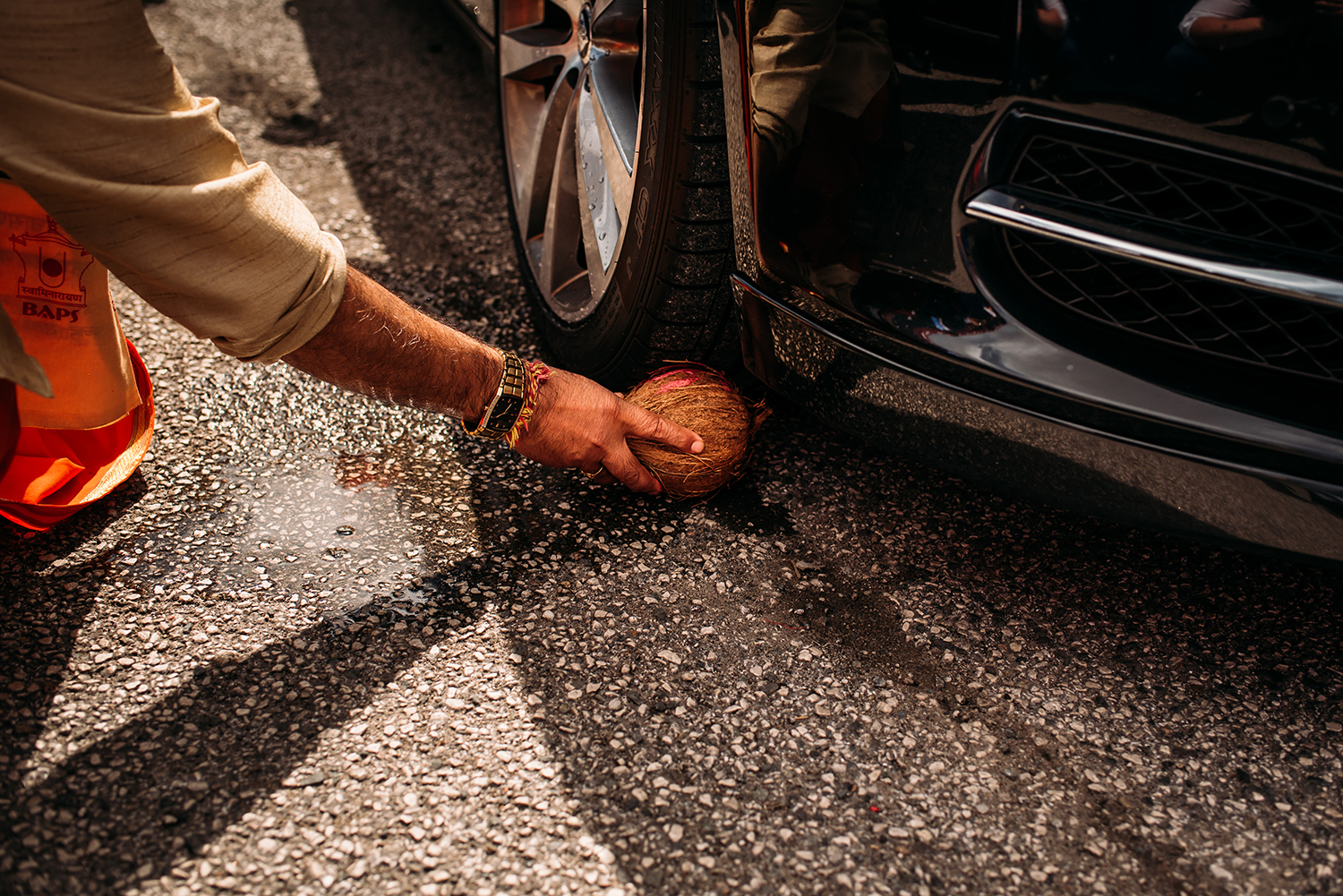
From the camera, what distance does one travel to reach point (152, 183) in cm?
110

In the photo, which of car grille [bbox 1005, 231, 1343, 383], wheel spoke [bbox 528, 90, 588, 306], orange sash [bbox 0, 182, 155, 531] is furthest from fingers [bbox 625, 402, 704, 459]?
orange sash [bbox 0, 182, 155, 531]

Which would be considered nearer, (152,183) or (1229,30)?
(1229,30)

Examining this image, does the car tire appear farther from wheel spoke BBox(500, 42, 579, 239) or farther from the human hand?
the human hand

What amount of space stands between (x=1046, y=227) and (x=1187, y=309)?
0.20 meters

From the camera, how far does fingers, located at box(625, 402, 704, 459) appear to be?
1.52 meters

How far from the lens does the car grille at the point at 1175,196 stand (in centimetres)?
96

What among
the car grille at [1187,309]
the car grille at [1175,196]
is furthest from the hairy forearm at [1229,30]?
the car grille at [1187,309]

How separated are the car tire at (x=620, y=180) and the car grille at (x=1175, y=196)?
532 mm

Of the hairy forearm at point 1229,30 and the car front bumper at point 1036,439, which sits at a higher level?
the hairy forearm at point 1229,30

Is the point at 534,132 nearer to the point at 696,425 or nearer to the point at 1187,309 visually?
the point at 696,425

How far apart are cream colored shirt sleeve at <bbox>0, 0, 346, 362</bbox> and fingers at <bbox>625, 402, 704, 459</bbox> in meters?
0.51

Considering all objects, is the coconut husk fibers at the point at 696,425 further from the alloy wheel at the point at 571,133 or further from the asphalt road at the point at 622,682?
the alloy wheel at the point at 571,133

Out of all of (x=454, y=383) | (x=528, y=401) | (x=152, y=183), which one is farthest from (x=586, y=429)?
(x=152, y=183)

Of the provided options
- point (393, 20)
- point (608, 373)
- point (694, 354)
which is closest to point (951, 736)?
point (694, 354)
